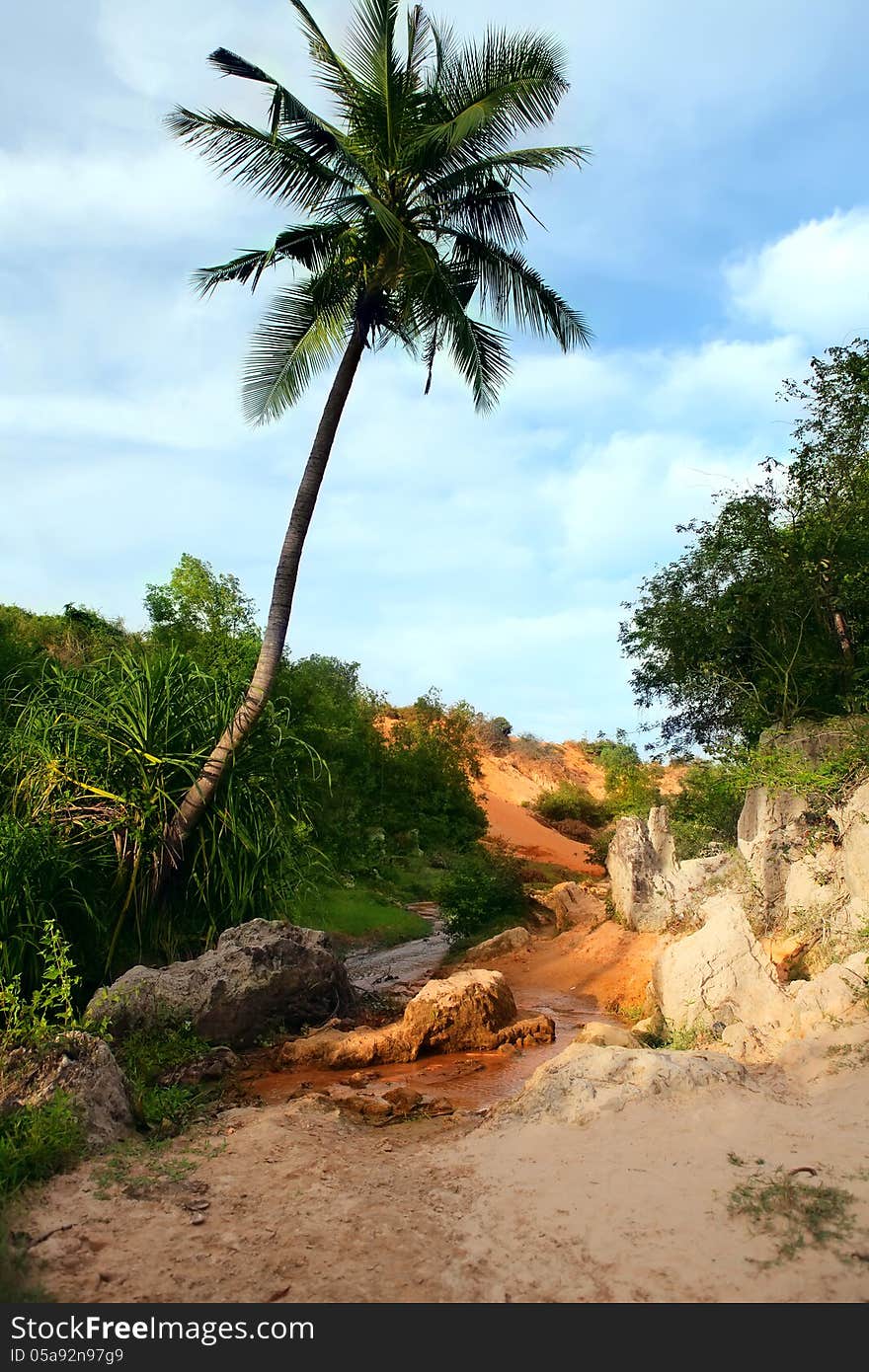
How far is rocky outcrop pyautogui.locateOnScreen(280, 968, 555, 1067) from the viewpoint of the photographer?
9430 mm

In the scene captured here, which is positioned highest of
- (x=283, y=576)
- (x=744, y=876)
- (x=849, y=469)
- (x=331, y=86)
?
(x=331, y=86)

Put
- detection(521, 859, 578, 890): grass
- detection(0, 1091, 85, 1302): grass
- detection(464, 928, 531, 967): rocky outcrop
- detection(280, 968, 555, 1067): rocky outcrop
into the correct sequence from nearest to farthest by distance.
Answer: detection(0, 1091, 85, 1302): grass < detection(280, 968, 555, 1067): rocky outcrop < detection(464, 928, 531, 967): rocky outcrop < detection(521, 859, 578, 890): grass

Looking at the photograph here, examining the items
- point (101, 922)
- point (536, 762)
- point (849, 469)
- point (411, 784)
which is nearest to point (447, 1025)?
point (101, 922)

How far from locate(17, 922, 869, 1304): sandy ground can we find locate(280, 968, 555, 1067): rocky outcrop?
104 inches

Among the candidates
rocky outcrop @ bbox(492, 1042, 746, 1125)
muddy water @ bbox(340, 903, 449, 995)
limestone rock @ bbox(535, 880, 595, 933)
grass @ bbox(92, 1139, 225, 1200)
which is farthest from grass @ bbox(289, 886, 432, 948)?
grass @ bbox(92, 1139, 225, 1200)

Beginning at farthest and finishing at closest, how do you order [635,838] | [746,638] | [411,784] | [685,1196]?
1. [411,784]
2. [635,838]
3. [746,638]
4. [685,1196]

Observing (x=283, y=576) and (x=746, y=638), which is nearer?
(x=283, y=576)

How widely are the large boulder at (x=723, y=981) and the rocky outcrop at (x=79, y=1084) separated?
16.7ft

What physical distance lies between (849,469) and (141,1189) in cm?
1337

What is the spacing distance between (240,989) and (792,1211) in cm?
654

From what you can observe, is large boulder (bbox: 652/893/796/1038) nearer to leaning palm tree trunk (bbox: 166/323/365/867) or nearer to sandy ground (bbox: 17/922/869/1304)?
sandy ground (bbox: 17/922/869/1304)

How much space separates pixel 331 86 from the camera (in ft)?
35.0

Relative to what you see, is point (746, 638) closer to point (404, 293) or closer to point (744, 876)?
point (744, 876)

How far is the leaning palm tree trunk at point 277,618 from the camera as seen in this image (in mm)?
10305
